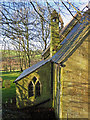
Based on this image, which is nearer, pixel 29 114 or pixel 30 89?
pixel 29 114

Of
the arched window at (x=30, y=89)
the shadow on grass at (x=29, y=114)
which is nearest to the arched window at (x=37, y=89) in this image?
the arched window at (x=30, y=89)

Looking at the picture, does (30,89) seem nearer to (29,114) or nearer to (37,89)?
(37,89)

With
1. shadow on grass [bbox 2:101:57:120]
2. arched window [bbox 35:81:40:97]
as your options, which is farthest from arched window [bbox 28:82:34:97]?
shadow on grass [bbox 2:101:57:120]

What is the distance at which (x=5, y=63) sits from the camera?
112 feet

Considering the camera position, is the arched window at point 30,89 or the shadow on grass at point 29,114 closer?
the shadow on grass at point 29,114

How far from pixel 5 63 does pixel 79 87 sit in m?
30.5

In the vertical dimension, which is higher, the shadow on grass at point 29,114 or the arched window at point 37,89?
the arched window at point 37,89

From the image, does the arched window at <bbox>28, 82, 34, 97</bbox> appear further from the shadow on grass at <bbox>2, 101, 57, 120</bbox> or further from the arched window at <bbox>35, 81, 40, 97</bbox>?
the shadow on grass at <bbox>2, 101, 57, 120</bbox>

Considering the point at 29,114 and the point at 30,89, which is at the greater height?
the point at 30,89

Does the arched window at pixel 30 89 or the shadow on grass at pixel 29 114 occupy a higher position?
the arched window at pixel 30 89

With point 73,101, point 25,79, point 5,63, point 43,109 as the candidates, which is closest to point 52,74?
point 25,79

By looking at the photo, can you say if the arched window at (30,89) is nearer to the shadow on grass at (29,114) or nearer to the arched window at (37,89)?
the arched window at (37,89)

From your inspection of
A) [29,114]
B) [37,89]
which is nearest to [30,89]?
[37,89]

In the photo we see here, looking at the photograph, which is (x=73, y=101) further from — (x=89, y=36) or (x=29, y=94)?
(x=29, y=94)
